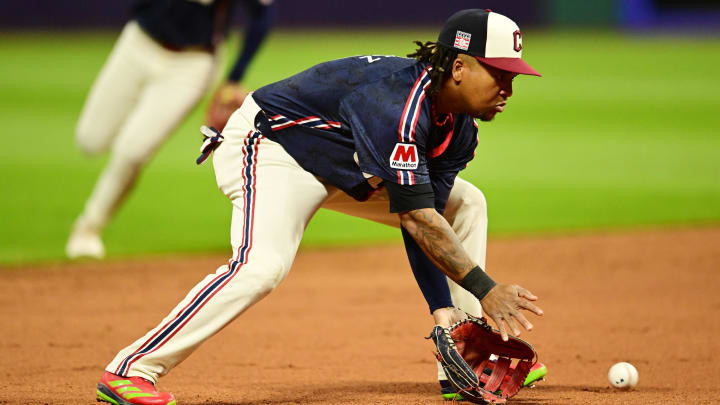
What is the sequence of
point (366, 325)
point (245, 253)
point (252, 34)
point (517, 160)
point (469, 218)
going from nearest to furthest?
point (245, 253), point (469, 218), point (366, 325), point (252, 34), point (517, 160)

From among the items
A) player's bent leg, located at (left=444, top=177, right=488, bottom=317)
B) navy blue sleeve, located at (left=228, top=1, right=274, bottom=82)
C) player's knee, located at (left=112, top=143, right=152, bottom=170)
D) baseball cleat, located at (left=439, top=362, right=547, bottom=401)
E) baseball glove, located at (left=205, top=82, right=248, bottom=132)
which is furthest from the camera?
navy blue sleeve, located at (left=228, top=1, right=274, bottom=82)

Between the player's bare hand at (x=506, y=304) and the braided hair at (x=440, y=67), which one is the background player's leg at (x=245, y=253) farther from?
Answer: the player's bare hand at (x=506, y=304)

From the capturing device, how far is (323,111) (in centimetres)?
427

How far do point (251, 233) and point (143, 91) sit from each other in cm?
413

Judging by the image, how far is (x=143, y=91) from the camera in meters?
7.95

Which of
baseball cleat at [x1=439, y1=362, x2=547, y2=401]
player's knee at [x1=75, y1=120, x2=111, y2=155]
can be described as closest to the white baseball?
baseball cleat at [x1=439, y1=362, x2=547, y2=401]

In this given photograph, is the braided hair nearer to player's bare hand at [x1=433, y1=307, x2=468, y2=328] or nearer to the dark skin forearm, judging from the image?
the dark skin forearm

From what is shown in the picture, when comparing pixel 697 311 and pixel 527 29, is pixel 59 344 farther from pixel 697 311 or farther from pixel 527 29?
pixel 527 29

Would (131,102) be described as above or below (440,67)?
below

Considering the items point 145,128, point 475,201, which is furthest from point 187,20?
point 475,201

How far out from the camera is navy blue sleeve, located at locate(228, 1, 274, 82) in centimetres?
815

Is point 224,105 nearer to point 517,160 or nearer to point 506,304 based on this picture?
point 506,304

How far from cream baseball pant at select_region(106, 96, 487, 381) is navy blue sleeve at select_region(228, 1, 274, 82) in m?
3.63

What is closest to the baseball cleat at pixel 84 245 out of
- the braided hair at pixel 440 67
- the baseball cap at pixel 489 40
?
the braided hair at pixel 440 67
